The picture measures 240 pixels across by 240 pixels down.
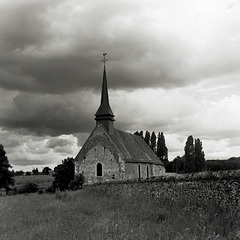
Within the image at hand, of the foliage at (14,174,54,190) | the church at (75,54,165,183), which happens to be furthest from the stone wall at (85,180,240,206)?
the foliage at (14,174,54,190)

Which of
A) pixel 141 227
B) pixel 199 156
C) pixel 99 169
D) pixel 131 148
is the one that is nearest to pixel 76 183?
pixel 99 169

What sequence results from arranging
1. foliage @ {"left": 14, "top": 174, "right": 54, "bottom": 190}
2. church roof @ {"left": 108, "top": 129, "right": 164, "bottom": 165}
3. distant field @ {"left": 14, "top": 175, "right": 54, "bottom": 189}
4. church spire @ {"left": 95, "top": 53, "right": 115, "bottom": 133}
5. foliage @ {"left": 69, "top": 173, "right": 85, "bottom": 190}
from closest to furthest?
foliage @ {"left": 69, "top": 173, "right": 85, "bottom": 190} < church roof @ {"left": 108, "top": 129, "right": 164, "bottom": 165} < church spire @ {"left": 95, "top": 53, "right": 115, "bottom": 133} < foliage @ {"left": 14, "top": 174, "right": 54, "bottom": 190} < distant field @ {"left": 14, "top": 175, "right": 54, "bottom": 189}

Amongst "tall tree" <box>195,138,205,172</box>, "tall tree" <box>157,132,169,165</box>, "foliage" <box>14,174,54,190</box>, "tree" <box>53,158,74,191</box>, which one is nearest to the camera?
"tree" <box>53,158,74,191</box>

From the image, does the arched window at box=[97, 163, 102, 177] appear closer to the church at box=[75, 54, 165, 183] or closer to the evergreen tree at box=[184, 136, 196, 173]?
the church at box=[75, 54, 165, 183]

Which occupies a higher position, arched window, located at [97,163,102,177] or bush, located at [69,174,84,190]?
arched window, located at [97,163,102,177]

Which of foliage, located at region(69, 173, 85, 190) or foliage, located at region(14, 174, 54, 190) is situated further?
foliage, located at region(14, 174, 54, 190)

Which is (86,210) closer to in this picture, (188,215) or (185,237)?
(188,215)

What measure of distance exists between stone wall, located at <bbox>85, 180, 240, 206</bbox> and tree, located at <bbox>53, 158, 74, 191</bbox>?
2220 cm

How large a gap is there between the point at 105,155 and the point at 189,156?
3167cm

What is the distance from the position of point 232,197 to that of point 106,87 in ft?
126

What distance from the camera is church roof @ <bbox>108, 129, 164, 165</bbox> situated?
1689 inches

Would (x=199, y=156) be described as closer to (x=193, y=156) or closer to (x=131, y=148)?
(x=193, y=156)

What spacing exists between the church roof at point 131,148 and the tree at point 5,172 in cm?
1594

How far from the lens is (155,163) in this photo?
52750 millimetres
